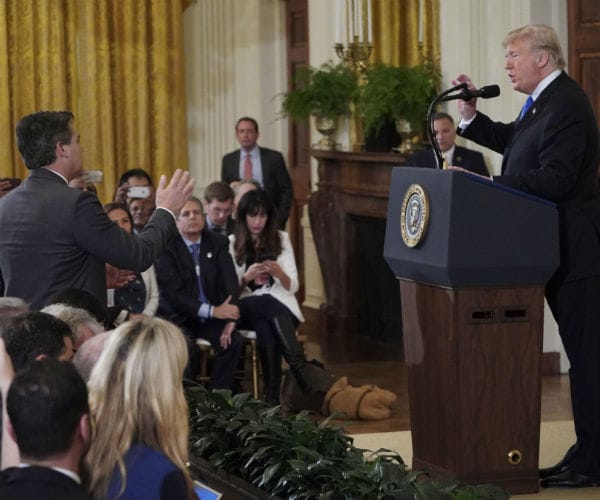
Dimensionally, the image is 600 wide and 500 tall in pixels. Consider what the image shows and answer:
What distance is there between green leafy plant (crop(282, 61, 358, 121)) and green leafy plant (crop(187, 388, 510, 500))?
216 inches

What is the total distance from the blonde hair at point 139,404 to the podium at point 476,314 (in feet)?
6.57

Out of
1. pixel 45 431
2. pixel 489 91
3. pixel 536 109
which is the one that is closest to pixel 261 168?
pixel 536 109

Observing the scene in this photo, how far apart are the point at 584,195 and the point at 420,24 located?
5156 millimetres

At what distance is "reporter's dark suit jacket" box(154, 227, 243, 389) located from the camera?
7.31 meters

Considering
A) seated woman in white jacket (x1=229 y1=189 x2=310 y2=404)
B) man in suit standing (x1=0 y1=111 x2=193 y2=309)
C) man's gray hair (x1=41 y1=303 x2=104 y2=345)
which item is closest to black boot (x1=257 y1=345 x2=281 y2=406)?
seated woman in white jacket (x1=229 y1=189 x2=310 y2=404)

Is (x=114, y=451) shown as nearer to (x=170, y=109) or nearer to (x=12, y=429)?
(x=12, y=429)

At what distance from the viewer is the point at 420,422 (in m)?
5.07

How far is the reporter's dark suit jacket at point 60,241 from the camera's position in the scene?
447cm

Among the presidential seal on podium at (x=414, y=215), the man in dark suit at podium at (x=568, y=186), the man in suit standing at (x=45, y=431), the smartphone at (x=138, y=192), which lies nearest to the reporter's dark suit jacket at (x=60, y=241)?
the presidential seal on podium at (x=414, y=215)

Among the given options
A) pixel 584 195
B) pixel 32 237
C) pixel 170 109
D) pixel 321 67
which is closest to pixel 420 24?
pixel 321 67

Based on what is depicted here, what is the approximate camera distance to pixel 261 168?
10531 mm

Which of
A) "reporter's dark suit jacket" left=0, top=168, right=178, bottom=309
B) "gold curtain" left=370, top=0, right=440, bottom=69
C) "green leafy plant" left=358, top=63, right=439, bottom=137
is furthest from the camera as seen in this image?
"gold curtain" left=370, top=0, right=440, bottom=69

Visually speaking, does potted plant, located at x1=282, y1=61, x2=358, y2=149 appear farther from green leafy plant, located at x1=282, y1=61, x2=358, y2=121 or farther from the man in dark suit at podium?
the man in dark suit at podium

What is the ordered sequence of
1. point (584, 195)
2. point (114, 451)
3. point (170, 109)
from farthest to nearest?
point (170, 109) < point (584, 195) < point (114, 451)
